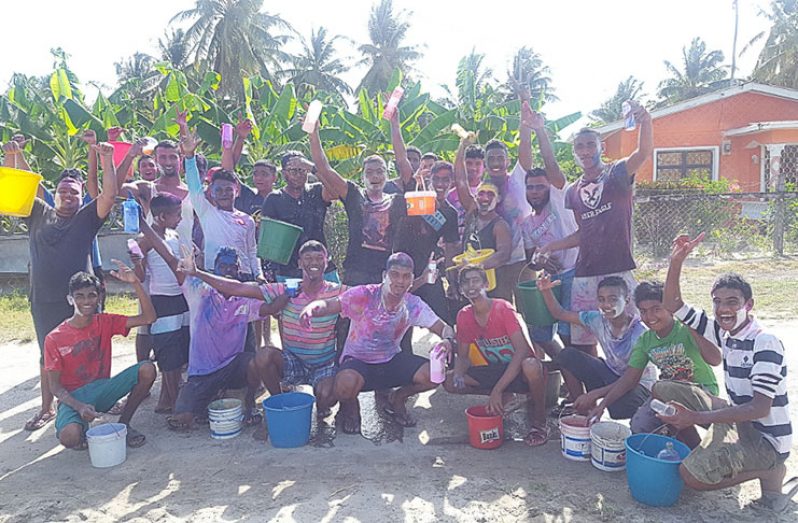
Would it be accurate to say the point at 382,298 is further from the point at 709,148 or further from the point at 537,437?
the point at 709,148

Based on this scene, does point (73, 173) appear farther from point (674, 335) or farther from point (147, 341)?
point (674, 335)

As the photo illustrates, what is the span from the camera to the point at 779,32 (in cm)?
3005

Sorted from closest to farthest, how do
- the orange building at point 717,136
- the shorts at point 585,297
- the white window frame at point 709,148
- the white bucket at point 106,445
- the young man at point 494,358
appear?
the white bucket at point 106,445
the young man at point 494,358
the shorts at point 585,297
the orange building at point 717,136
the white window frame at point 709,148

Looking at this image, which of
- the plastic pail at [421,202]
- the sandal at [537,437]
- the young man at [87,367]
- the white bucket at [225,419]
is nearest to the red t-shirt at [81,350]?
the young man at [87,367]

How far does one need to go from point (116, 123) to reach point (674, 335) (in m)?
9.56

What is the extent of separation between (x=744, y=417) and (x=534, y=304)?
68.6 inches

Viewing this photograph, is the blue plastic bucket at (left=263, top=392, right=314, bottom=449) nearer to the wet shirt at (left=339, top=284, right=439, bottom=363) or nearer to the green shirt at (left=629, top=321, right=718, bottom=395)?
the wet shirt at (left=339, top=284, right=439, bottom=363)

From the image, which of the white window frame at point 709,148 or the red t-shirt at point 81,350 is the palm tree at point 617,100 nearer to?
the white window frame at point 709,148

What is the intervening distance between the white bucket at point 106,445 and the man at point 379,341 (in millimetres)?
1367

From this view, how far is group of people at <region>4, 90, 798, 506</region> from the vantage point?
379 centimetres

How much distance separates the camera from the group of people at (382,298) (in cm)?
379

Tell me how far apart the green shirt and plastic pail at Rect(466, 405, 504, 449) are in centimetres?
103

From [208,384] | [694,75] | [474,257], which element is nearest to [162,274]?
[208,384]


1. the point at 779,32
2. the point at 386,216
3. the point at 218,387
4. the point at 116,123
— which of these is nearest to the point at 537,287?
the point at 386,216
